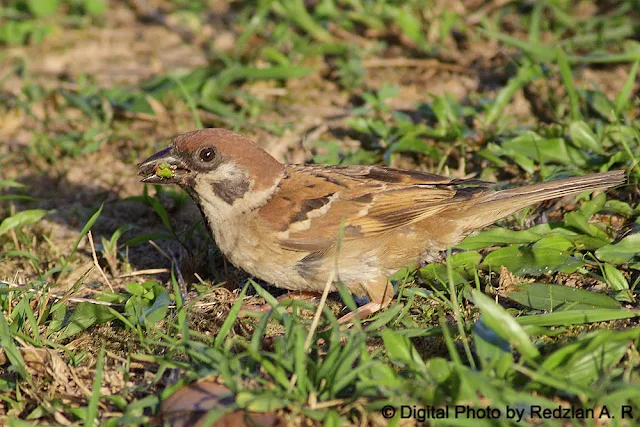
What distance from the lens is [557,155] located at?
16.9 ft

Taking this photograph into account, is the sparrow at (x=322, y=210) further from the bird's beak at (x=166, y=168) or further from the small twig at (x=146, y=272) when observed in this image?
the small twig at (x=146, y=272)

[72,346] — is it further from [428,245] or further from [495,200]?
[495,200]

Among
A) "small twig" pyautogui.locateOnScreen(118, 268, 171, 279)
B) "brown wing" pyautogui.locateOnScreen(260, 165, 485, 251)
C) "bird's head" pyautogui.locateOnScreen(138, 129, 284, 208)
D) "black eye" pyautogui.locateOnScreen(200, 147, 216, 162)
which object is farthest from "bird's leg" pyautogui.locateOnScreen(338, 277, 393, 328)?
"small twig" pyautogui.locateOnScreen(118, 268, 171, 279)

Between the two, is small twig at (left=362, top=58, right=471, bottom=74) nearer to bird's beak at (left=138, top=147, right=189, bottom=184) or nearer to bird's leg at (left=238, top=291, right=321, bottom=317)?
bird's leg at (left=238, top=291, right=321, bottom=317)

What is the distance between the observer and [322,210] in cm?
439

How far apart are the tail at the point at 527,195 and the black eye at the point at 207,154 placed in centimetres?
147

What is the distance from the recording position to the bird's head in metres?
4.32

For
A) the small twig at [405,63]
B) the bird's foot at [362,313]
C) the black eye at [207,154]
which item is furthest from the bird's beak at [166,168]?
the small twig at [405,63]

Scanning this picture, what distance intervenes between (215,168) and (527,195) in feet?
5.66

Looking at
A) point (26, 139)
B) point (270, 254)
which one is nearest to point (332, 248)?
point (270, 254)

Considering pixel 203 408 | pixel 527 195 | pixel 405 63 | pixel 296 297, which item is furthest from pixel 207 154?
pixel 405 63

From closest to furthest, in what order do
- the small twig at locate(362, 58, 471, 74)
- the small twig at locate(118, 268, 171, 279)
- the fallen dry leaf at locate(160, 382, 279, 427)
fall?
the fallen dry leaf at locate(160, 382, 279, 427), the small twig at locate(118, 268, 171, 279), the small twig at locate(362, 58, 471, 74)

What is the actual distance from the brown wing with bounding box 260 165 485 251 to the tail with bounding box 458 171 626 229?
0.38 feet

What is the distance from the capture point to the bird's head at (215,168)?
4324 millimetres
